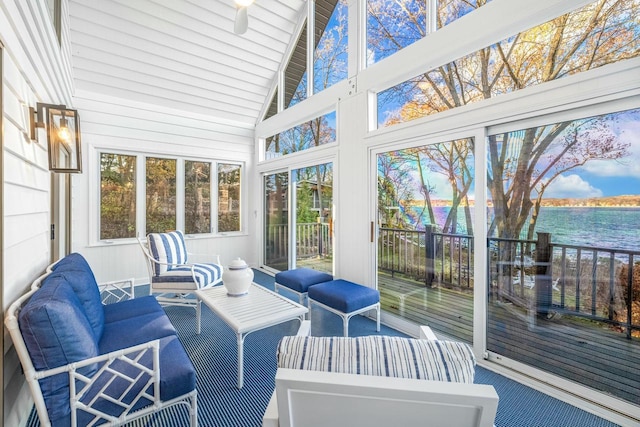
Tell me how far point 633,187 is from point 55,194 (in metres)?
4.78

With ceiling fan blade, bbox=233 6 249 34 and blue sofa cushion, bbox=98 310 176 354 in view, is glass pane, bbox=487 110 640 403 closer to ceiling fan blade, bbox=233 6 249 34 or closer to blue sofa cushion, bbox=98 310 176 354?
ceiling fan blade, bbox=233 6 249 34

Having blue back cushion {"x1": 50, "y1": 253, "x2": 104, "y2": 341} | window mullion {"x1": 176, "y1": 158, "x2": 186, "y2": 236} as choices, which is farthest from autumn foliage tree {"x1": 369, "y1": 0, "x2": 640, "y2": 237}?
window mullion {"x1": 176, "y1": 158, "x2": 186, "y2": 236}

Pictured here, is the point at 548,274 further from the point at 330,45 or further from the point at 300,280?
the point at 330,45

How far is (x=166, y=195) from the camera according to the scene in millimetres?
4887

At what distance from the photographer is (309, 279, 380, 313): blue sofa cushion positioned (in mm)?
2740

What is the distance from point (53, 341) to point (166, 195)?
3.93m

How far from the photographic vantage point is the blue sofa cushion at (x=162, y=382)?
1.39m

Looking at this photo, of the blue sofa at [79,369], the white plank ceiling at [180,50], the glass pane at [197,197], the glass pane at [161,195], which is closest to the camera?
the blue sofa at [79,369]

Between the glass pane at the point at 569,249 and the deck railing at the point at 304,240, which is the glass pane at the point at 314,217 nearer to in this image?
the deck railing at the point at 304,240

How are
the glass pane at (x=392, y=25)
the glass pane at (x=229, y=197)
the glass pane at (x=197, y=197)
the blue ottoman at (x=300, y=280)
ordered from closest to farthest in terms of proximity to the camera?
the glass pane at (x=392, y=25) → the blue ottoman at (x=300, y=280) → the glass pane at (x=197, y=197) → the glass pane at (x=229, y=197)

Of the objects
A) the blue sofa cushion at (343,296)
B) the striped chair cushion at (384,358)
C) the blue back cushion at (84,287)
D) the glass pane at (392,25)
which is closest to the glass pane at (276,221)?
the blue sofa cushion at (343,296)

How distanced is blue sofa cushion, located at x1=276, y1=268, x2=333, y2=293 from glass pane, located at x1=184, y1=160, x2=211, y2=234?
2.31 metres

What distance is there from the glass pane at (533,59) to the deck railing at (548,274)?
116 centimetres

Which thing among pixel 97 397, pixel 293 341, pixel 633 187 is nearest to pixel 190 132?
pixel 97 397
